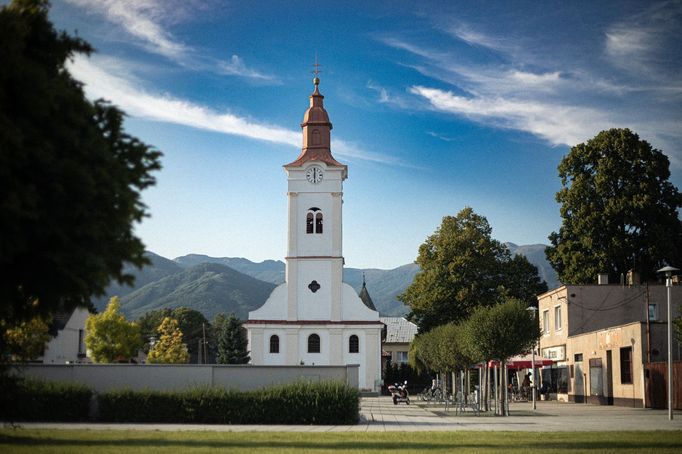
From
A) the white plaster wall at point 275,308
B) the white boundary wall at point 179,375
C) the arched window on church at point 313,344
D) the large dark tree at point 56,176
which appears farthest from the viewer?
the white plaster wall at point 275,308

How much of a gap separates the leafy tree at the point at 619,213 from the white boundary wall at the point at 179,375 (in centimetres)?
3013

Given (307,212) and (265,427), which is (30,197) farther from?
(307,212)

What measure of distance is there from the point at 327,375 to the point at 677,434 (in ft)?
41.5

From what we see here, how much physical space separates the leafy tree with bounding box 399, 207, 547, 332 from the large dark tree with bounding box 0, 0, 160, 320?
49.7 metres

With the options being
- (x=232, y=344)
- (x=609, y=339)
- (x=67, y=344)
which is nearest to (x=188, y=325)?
(x=232, y=344)

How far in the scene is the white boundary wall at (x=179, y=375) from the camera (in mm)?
29531

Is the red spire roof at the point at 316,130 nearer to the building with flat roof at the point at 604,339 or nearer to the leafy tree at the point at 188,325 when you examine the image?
the building with flat roof at the point at 604,339

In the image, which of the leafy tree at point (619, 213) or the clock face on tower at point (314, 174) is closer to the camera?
the leafy tree at point (619, 213)

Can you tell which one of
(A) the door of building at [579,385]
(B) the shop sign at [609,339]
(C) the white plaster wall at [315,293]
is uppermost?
(C) the white plaster wall at [315,293]

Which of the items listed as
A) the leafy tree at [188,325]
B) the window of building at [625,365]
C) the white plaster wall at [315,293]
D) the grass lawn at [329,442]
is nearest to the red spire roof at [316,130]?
the white plaster wall at [315,293]

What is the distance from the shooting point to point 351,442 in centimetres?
1966

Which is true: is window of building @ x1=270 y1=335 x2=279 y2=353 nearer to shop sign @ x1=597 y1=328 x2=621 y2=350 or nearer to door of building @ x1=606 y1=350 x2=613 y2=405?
shop sign @ x1=597 y1=328 x2=621 y2=350

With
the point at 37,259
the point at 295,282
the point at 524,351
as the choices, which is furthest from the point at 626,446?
the point at 295,282

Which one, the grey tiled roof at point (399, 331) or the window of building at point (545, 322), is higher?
the window of building at point (545, 322)
